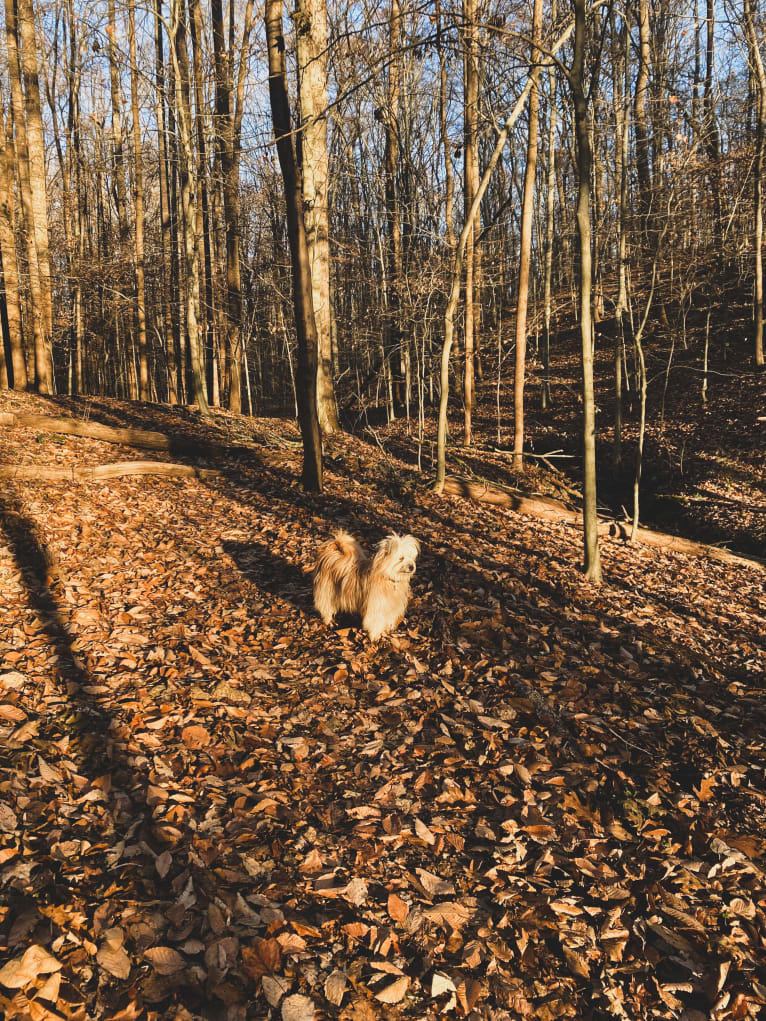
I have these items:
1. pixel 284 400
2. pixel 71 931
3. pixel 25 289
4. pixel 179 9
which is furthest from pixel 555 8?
pixel 284 400

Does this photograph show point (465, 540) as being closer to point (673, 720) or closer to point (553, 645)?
point (553, 645)

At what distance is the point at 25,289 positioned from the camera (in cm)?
1534

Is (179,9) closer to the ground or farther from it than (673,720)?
farther from it

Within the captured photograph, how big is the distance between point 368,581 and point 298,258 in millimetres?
5062

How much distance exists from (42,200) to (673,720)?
17.2 metres

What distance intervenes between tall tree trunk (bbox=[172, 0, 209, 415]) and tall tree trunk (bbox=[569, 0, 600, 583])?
345 inches

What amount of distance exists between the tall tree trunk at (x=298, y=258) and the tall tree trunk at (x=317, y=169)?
0.57 meters

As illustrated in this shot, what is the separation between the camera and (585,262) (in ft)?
21.1

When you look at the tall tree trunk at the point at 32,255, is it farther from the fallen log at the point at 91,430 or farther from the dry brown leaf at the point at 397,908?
the dry brown leaf at the point at 397,908

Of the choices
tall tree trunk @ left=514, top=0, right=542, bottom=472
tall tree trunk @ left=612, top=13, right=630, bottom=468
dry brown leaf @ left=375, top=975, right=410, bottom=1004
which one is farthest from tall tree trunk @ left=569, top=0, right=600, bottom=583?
dry brown leaf @ left=375, top=975, right=410, bottom=1004

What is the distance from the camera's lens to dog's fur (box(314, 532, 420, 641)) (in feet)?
16.2

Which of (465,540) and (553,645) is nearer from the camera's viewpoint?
(553,645)

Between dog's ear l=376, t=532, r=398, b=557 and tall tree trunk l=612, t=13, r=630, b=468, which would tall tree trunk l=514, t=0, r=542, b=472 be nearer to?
tall tree trunk l=612, t=13, r=630, b=468

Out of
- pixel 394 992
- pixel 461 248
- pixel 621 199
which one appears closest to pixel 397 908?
pixel 394 992
